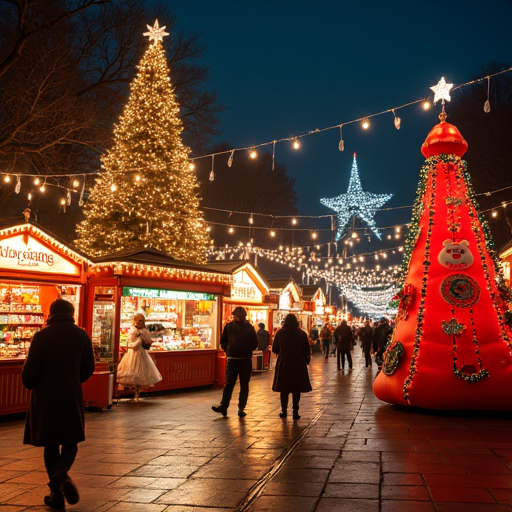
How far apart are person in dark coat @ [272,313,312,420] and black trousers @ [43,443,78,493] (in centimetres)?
502

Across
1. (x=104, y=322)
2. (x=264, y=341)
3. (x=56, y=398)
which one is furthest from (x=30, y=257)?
(x=264, y=341)

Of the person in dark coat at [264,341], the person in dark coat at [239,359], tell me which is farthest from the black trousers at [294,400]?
the person in dark coat at [264,341]

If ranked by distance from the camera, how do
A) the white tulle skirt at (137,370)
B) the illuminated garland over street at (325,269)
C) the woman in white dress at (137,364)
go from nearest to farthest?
the woman in white dress at (137,364) → the white tulle skirt at (137,370) → the illuminated garland over street at (325,269)

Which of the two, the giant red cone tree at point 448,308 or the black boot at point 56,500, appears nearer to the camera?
A: the black boot at point 56,500

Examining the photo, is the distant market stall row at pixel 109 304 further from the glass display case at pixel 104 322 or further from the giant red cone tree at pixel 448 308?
the giant red cone tree at pixel 448 308

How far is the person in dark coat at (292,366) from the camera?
31.8ft

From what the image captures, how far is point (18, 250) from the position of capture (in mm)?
10773

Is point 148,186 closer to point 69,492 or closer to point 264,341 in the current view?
point 264,341

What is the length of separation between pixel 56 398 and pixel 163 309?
30.4ft

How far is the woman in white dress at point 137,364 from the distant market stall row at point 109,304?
1.22ft

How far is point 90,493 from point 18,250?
6361 mm

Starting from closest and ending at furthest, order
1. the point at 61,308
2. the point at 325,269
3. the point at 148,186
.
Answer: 1. the point at 61,308
2. the point at 148,186
3. the point at 325,269

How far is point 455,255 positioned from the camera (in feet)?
34.7

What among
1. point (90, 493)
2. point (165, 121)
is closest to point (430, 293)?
point (90, 493)
